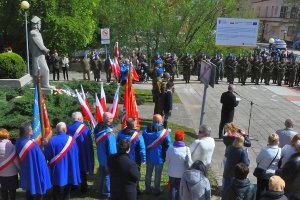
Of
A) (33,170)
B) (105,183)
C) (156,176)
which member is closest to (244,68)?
(156,176)

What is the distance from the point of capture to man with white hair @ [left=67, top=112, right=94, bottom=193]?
23.9 feet

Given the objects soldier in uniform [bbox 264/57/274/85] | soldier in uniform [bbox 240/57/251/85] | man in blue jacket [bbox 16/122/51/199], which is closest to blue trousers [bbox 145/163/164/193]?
man in blue jacket [bbox 16/122/51/199]

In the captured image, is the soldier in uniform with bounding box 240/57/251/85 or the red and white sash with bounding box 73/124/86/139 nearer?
the red and white sash with bounding box 73/124/86/139

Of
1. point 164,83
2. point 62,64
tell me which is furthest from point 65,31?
point 164,83

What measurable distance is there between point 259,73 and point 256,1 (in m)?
65.6

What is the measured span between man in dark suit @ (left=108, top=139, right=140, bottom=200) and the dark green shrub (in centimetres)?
1130

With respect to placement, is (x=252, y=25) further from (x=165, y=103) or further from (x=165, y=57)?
(x=165, y=103)

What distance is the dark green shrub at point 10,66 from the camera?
15719 mm

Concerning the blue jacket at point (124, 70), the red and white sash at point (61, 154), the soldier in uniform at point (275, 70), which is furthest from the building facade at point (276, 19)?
the red and white sash at point (61, 154)

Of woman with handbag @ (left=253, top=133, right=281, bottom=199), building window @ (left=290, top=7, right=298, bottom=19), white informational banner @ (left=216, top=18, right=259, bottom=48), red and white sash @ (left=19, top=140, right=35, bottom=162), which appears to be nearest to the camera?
red and white sash @ (left=19, top=140, right=35, bottom=162)

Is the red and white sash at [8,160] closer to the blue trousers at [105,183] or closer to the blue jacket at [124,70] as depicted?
the blue trousers at [105,183]

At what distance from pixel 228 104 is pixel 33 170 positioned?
22.2ft

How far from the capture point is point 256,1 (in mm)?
83688

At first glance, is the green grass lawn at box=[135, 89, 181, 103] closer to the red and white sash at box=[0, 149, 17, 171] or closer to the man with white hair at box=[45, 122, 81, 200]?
the man with white hair at box=[45, 122, 81, 200]
